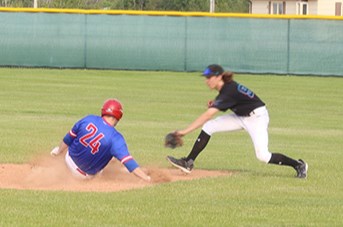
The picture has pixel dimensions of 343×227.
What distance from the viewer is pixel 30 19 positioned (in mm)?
35812

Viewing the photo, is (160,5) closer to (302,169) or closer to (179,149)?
(179,149)

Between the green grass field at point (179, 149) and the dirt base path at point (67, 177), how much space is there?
1.33ft

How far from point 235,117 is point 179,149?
11.6ft

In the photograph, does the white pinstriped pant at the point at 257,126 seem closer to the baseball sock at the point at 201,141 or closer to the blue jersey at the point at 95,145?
the baseball sock at the point at 201,141

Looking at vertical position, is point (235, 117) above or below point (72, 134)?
above

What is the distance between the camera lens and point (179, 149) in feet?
51.0

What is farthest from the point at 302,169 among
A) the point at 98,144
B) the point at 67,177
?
the point at 67,177

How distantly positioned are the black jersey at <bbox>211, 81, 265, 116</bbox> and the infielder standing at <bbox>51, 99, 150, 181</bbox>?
4.01 feet

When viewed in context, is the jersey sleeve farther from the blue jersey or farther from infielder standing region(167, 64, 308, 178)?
infielder standing region(167, 64, 308, 178)

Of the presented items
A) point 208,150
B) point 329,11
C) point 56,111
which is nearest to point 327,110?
point 56,111

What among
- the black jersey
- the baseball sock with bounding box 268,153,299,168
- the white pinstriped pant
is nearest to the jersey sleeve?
the black jersey

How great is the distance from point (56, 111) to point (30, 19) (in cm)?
1504

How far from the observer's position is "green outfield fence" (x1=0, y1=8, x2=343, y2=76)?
3494 cm

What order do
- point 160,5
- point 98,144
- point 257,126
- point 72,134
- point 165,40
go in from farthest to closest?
point 160,5
point 165,40
point 257,126
point 72,134
point 98,144
